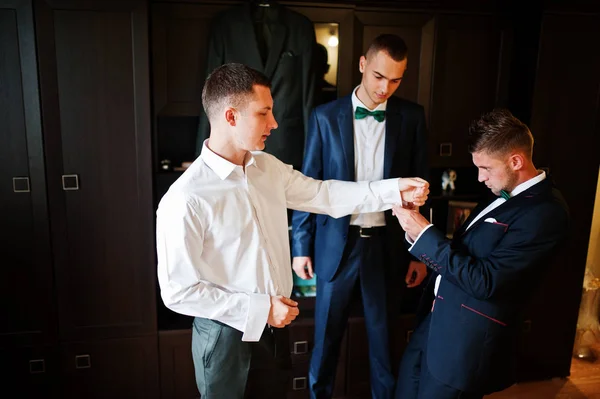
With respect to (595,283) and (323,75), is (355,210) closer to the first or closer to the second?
(323,75)

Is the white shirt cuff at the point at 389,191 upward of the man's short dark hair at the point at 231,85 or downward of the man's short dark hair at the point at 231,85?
downward

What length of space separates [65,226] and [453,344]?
176 centimetres

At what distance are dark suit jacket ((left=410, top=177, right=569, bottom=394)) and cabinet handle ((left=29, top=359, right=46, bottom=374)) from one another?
1.82 m

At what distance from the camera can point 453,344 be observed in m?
1.76

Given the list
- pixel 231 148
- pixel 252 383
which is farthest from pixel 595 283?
pixel 231 148

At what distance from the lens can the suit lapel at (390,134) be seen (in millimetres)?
2229

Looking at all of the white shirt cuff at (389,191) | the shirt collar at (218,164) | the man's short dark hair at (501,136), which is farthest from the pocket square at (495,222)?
the shirt collar at (218,164)

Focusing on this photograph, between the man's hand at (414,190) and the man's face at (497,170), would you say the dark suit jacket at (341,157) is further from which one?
the man's face at (497,170)

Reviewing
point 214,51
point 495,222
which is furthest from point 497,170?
point 214,51

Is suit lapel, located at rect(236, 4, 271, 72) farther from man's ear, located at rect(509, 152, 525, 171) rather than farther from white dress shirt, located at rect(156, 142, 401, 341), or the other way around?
man's ear, located at rect(509, 152, 525, 171)

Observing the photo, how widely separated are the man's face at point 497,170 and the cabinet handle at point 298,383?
1.52 m

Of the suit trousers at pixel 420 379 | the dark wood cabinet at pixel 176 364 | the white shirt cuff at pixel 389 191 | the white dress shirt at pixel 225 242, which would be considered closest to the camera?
the white dress shirt at pixel 225 242

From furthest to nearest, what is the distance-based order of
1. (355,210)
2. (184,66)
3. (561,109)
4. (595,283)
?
(595,283)
(561,109)
(184,66)
(355,210)

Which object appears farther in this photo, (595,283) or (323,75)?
(595,283)
